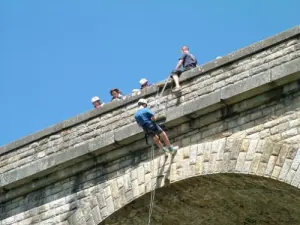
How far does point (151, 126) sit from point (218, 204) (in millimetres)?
2154

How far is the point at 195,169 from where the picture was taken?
630 inches

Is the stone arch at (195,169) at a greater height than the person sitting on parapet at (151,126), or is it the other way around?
the person sitting on parapet at (151,126)

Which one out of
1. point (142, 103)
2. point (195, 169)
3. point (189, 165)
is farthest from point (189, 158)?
point (142, 103)

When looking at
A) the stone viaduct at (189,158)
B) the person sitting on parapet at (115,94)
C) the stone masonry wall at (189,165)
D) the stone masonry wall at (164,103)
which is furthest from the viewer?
the person sitting on parapet at (115,94)

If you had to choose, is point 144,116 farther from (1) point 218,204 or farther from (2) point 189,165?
(1) point 218,204

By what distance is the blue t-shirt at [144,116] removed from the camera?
15938 mm

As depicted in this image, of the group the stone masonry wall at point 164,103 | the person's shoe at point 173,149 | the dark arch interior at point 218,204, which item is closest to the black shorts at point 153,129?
the person's shoe at point 173,149

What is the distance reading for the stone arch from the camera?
15.0 metres

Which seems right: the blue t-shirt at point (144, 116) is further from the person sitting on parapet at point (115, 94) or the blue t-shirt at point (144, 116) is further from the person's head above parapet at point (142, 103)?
the person sitting on parapet at point (115, 94)

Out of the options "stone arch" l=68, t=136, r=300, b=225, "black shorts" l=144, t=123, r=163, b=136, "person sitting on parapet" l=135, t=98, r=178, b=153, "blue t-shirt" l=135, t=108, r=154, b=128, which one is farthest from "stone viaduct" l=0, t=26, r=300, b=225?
"blue t-shirt" l=135, t=108, r=154, b=128

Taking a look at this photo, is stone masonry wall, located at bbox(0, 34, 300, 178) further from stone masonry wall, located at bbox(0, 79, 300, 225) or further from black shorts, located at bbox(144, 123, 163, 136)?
black shorts, located at bbox(144, 123, 163, 136)

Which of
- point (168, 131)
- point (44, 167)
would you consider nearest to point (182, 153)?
point (168, 131)

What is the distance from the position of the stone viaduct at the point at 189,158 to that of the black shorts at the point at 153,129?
0.43 metres

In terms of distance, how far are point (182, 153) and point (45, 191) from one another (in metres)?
3.25
